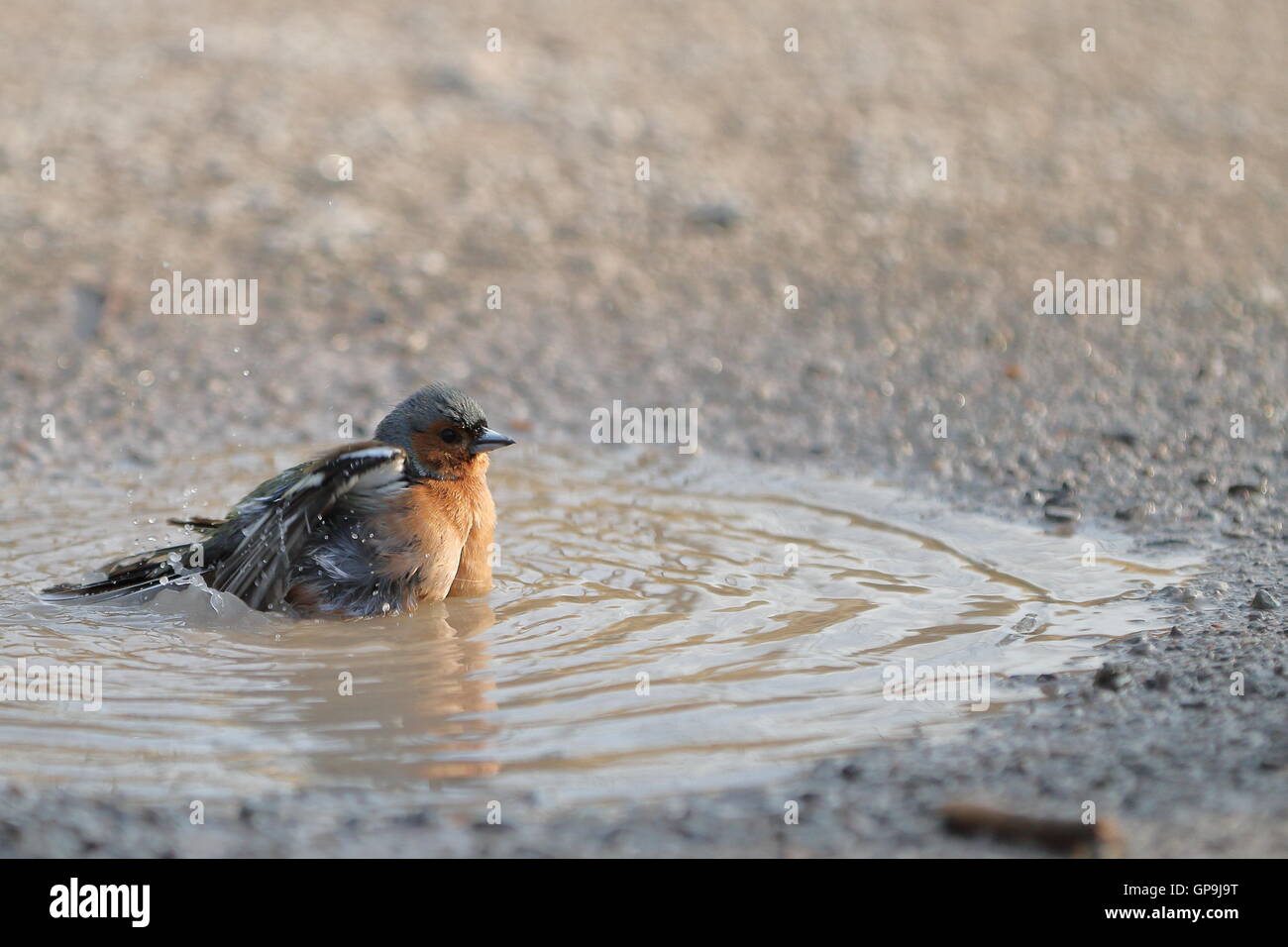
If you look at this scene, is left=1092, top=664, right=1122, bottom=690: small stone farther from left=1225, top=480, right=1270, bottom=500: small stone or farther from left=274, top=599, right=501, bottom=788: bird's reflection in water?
left=1225, top=480, right=1270, bottom=500: small stone

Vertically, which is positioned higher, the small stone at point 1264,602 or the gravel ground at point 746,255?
the gravel ground at point 746,255

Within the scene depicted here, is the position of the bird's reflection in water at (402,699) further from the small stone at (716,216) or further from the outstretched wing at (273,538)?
the small stone at (716,216)

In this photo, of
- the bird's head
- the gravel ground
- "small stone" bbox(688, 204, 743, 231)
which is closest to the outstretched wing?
the bird's head

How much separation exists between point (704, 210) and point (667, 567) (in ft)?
16.3

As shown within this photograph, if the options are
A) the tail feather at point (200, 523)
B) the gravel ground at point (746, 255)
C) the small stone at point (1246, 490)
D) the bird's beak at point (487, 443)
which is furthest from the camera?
the small stone at point (1246, 490)

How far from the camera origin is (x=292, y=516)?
21.3ft

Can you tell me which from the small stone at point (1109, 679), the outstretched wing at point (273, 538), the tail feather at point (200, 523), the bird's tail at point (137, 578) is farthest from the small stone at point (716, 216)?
the small stone at point (1109, 679)

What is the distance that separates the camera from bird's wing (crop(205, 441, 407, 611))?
6441mm

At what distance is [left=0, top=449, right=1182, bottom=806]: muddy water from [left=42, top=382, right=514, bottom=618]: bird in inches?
4.6

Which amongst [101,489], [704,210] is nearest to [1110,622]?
[101,489]

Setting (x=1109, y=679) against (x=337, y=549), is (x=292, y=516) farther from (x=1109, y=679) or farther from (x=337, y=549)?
(x=1109, y=679)

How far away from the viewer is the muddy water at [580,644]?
4852mm

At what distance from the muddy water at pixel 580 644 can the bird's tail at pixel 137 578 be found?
8 cm
